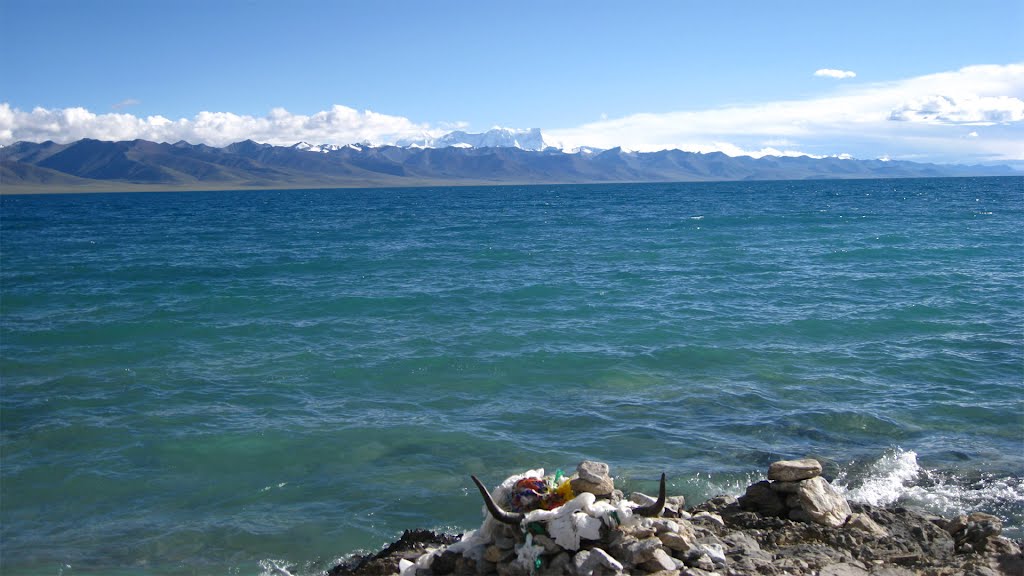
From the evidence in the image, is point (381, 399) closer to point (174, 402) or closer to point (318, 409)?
point (318, 409)

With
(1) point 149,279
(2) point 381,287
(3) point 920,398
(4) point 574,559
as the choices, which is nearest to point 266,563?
(4) point 574,559

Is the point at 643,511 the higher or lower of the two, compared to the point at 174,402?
higher

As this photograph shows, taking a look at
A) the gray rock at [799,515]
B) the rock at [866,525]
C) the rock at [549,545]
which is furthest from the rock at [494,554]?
the rock at [866,525]

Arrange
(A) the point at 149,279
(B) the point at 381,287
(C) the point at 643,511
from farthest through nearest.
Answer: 1. (A) the point at 149,279
2. (B) the point at 381,287
3. (C) the point at 643,511

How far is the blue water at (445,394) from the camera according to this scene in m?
10.4

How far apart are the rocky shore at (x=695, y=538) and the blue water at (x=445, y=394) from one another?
4.83ft

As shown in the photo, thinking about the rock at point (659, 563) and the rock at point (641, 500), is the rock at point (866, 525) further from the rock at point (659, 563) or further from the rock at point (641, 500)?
the rock at point (659, 563)

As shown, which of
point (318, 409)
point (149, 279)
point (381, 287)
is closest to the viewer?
point (318, 409)

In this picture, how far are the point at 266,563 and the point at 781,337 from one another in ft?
44.7

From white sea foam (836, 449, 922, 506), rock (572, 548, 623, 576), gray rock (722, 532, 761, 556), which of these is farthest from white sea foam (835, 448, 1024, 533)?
rock (572, 548, 623, 576)

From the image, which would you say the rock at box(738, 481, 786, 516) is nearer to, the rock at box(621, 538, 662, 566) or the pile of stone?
the pile of stone

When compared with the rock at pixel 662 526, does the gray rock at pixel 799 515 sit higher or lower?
lower

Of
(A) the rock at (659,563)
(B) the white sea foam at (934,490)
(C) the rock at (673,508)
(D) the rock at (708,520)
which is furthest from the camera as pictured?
(B) the white sea foam at (934,490)

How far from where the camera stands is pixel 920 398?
14.3m
